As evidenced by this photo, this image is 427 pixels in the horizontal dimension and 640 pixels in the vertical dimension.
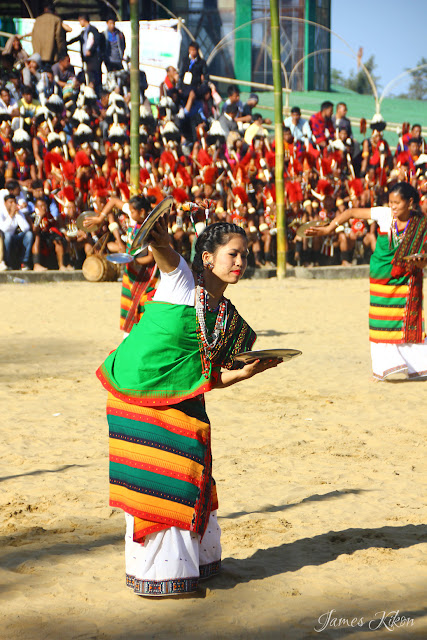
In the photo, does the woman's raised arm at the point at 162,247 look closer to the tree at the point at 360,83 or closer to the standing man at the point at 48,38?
the standing man at the point at 48,38

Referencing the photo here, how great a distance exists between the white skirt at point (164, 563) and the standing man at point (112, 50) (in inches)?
646

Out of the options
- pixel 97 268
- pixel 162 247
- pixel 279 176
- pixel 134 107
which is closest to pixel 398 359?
pixel 162 247

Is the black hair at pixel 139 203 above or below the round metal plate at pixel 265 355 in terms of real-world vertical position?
above

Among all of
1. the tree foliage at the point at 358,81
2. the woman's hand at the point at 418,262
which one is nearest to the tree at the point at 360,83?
the tree foliage at the point at 358,81

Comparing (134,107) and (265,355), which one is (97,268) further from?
(265,355)

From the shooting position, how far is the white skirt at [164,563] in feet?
11.3

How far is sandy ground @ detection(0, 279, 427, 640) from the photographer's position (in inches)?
131

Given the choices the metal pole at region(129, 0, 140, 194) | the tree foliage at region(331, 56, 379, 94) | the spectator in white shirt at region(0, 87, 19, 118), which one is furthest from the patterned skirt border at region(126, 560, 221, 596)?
the tree foliage at region(331, 56, 379, 94)

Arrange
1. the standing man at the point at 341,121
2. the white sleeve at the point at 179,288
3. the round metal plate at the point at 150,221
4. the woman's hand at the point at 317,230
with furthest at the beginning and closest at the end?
the standing man at the point at 341,121 → the woman's hand at the point at 317,230 → the white sleeve at the point at 179,288 → the round metal plate at the point at 150,221

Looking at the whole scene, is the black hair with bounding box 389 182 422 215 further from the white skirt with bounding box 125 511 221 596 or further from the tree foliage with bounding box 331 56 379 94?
the tree foliage with bounding box 331 56 379 94

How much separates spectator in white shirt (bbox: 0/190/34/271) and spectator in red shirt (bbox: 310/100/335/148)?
630 centimetres

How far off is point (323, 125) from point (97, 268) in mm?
6196

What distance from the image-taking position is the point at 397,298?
8.09 meters

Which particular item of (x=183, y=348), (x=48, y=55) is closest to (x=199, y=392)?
(x=183, y=348)
